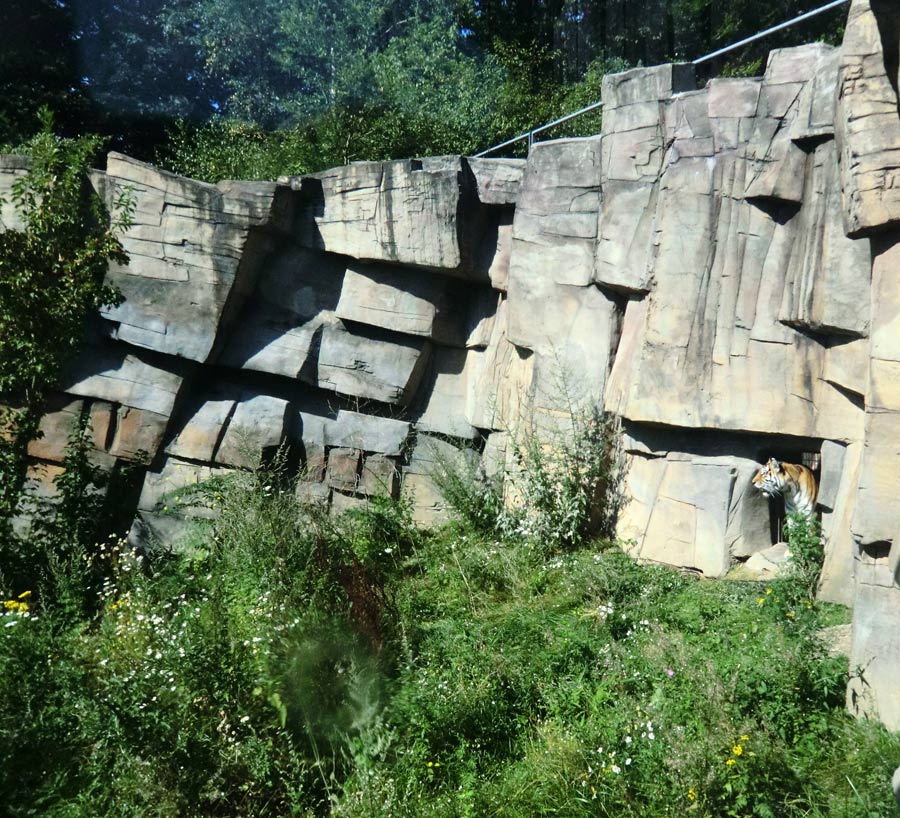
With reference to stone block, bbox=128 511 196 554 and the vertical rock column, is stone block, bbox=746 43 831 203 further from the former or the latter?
stone block, bbox=128 511 196 554

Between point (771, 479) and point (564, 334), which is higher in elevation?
point (564, 334)

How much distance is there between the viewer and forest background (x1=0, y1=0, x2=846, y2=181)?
1316cm

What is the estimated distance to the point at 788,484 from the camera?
7.10 m

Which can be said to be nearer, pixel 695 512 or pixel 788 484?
pixel 788 484

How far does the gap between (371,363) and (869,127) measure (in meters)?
5.63

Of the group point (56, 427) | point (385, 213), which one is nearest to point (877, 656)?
point (385, 213)

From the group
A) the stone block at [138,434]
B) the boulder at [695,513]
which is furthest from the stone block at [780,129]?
the stone block at [138,434]

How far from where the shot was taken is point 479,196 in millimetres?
9055

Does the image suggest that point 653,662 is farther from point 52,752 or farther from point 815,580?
point 52,752

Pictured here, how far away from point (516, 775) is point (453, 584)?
278cm

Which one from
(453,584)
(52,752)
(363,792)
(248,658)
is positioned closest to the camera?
(363,792)

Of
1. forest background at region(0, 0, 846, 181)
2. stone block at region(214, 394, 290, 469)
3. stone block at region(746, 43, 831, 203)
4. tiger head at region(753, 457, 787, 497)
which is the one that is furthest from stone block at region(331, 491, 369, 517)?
forest background at region(0, 0, 846, 181)

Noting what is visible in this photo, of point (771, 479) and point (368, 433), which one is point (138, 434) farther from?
point (771, 479)

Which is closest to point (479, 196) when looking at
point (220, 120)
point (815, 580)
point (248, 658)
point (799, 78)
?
point (799, 78)
